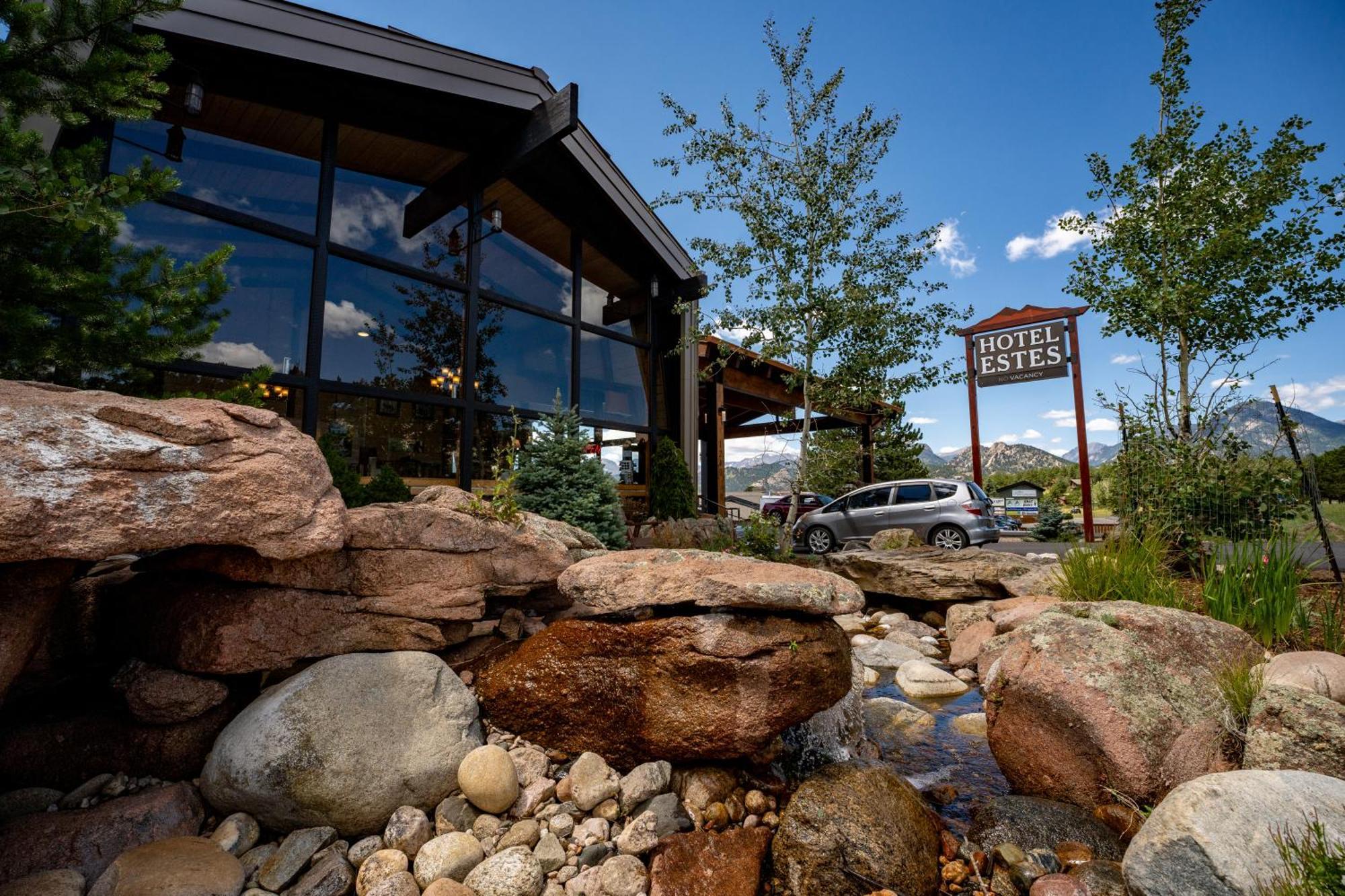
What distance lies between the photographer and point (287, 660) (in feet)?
11.3

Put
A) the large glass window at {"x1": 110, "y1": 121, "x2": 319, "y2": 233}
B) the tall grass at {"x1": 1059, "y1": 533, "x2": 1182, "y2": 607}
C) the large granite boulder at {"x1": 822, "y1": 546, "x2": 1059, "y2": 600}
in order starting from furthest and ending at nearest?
the large granite boulder at {"x1": 822, "y1": 546, "x2": 1059, "y2": 600}
the large glass window at {"x1": 110, "y1": 121, "x2": 319, "y2": 233}
the tall grass at {"x1": 1059, "y1": 533, "x2": 1182, "y2": 607}

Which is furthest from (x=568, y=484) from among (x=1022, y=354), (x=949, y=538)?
(x=1022, y=354)

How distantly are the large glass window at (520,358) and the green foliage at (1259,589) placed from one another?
8.30 metres

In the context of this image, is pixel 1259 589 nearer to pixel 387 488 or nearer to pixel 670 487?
pixel 670 487

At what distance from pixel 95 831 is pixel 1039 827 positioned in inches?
188

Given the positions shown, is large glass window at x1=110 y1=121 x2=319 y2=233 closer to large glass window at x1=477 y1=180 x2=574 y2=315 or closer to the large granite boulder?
large glass window at x1=477 y1=180 x2=574 y2=315

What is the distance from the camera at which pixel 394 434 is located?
8578 mm

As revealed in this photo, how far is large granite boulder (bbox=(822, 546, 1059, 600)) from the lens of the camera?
7.74 metres

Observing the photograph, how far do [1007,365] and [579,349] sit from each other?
975 cm

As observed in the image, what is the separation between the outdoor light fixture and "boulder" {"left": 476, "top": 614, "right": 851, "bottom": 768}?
767cm

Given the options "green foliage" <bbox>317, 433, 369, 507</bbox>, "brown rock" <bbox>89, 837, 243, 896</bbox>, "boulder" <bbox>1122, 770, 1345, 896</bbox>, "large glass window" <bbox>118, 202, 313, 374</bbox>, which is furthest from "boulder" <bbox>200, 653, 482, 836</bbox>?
"large glass window" <bbox>118, 202, 313, 374</bbox>

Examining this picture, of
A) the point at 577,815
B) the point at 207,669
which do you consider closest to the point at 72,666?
the point at 207,669

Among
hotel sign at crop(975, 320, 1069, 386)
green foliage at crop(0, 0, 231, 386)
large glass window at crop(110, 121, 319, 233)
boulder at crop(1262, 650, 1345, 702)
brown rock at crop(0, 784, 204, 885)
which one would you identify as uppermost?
large glass window at crop(110, 121, 319, 233)

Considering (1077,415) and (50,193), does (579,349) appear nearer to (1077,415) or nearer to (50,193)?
(50,193)
